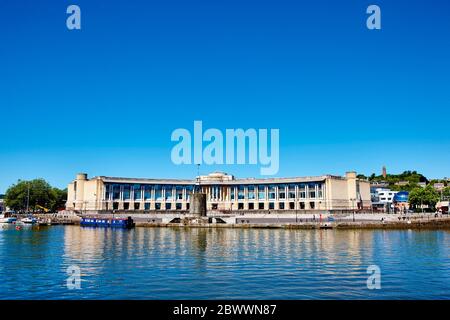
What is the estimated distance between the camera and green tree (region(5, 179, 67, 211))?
142 meters

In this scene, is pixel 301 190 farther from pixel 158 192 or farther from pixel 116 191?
pixel 116 191

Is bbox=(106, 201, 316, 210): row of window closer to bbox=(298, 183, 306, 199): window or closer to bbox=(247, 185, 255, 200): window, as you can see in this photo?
bbox=(247, 185, 255, 200): window

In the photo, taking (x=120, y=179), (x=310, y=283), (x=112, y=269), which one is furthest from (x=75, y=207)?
(x=310, y=283)

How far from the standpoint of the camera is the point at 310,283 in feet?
80.3

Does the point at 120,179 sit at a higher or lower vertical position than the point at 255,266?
higher

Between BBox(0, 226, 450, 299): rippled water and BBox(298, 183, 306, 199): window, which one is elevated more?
BBox(298, 183, 306, 199): window

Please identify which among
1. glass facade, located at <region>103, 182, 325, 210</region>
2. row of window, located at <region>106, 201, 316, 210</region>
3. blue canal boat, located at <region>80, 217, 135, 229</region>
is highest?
glass facade, located at <region>103, 182, 325, 210</region>

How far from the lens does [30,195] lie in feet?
472

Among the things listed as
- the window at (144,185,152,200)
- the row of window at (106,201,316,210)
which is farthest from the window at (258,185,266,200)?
the window at (144,185,152,200)

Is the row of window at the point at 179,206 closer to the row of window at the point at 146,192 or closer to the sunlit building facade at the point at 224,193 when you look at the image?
the sunlit building facade at the point at 224,193

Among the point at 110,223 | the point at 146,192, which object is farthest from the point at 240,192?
the point at 110,223
